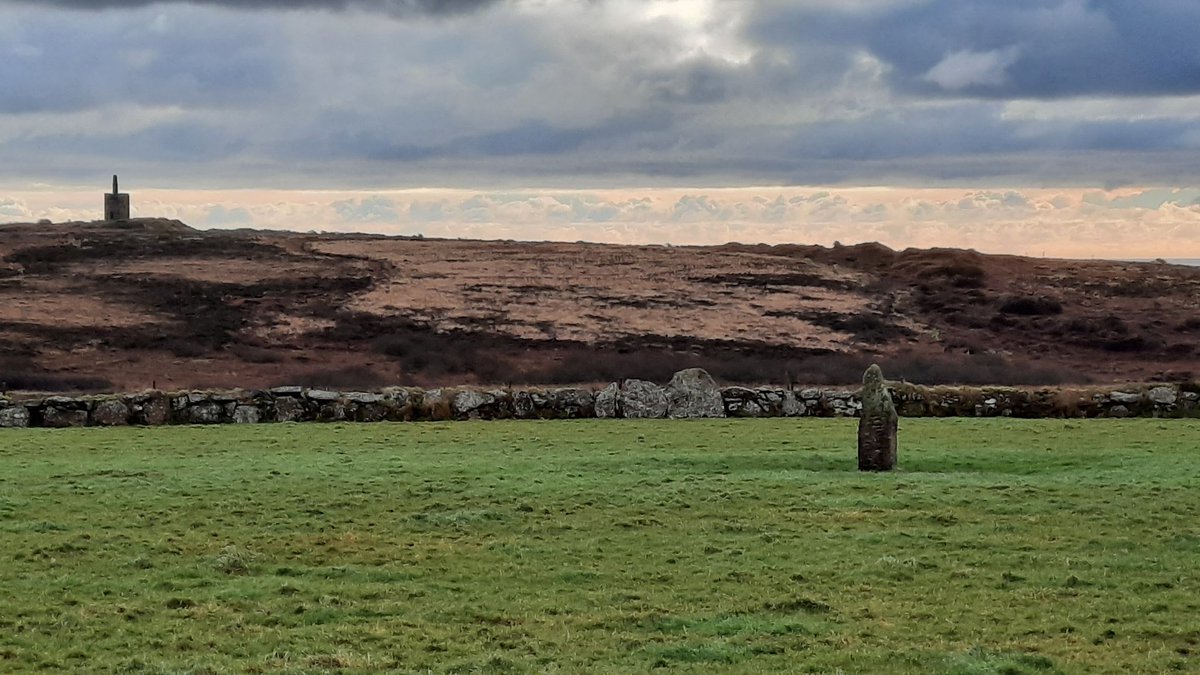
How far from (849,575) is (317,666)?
20.3 feet

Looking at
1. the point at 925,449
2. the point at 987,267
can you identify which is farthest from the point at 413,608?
the point at 987,267

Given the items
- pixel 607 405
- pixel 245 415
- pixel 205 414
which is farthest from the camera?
pixel 607 405

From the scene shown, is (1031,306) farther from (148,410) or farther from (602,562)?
(602,562)

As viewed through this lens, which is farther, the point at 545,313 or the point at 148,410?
the point at 545,313

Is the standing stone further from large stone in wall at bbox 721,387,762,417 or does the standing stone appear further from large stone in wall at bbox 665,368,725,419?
large stone in wall at bbox 721,387,762,417

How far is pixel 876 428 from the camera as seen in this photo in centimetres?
2300

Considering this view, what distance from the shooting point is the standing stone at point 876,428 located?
75.2 ft

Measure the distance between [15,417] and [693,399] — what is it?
59.5 ft

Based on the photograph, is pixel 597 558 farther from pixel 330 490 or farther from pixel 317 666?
pixel 330 490

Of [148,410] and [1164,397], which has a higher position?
[1164,397]

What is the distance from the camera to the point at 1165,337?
6512 centimetres

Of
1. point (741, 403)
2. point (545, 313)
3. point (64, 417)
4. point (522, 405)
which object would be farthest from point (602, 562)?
point (545, 313)

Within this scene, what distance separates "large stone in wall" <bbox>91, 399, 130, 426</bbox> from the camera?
34438 mm

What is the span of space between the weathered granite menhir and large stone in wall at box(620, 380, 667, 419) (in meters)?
0.03
